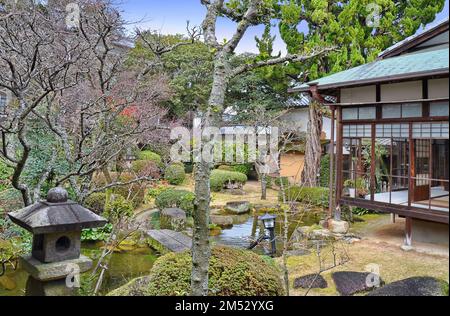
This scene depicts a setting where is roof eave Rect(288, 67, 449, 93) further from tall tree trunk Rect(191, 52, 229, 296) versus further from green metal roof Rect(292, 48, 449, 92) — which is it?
tall tree trunk Rect(191, 52, 229, 296)

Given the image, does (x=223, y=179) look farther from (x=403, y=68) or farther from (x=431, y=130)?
(x=431, y=130)

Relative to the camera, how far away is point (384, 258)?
2.53 meters

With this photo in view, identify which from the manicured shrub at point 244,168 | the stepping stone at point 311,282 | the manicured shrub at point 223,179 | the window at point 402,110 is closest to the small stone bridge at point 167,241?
the stepping stone at point 311,282

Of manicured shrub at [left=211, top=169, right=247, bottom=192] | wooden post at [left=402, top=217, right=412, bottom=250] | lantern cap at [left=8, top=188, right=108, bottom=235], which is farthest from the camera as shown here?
manicured shrub at [left=211, top=169, right=247, bottom=192]

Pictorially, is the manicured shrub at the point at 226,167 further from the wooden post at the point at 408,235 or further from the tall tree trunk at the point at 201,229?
the wooden post at the point at 408,235

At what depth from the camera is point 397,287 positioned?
2.27m

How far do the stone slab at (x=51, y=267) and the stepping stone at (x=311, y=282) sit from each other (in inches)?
79.2

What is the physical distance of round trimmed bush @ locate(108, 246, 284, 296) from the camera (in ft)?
11.3

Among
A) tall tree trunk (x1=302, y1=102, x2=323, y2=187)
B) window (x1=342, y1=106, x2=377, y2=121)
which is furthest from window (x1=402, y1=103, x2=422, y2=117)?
tall tree trunk (x1=302, y1=102, x2=323, y2=187)

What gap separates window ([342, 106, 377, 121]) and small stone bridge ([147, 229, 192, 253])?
4643 millimetres

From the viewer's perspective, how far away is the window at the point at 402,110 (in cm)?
207

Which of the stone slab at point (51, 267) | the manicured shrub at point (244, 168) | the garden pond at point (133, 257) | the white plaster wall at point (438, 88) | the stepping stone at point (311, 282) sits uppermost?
the white plaster wall at point (438, 88)

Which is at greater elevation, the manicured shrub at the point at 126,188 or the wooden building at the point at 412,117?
the wooden building at the point at 412,117
